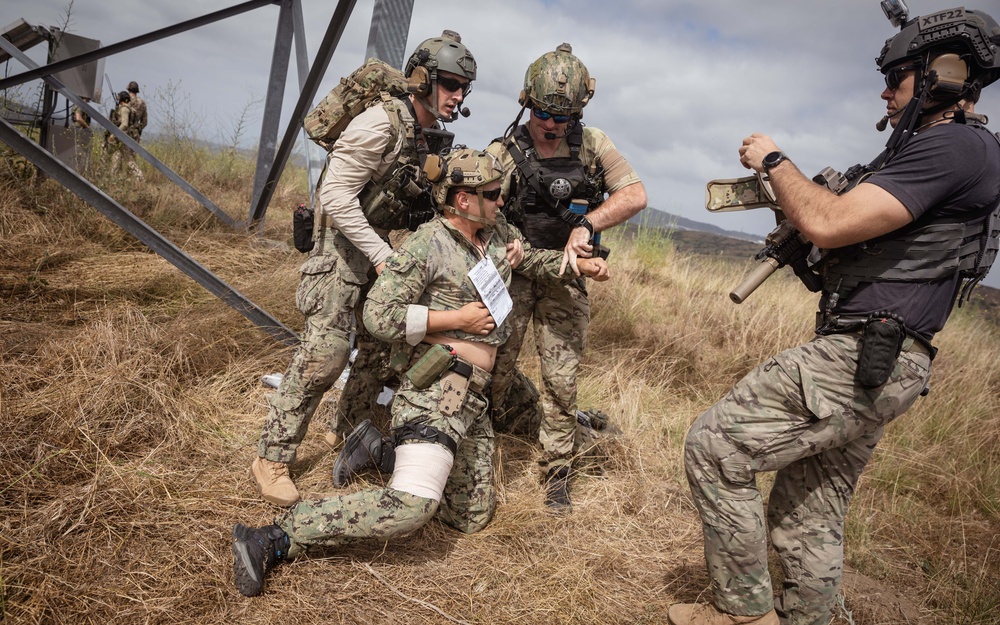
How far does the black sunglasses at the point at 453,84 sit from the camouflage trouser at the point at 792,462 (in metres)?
2.25

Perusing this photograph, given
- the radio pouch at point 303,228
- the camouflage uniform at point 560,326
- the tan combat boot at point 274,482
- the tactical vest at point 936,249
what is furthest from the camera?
the camouflage uniform at point 560,326

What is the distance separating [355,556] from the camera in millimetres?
2924

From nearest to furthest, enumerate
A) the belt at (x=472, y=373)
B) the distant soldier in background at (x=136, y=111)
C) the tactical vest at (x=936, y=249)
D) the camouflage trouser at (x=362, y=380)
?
the tactical vest at (x=936, y=249) < the belt at (x=472, y=373) < the camouflage trouser at (x=362, y=380) < the distant soldier in background at (x=136, y=111)

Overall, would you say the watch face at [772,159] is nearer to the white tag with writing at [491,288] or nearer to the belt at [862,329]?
the belt at [862,329]

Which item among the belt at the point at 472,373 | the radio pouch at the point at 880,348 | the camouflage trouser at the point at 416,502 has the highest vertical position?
the radio pouch at the point at 880,348

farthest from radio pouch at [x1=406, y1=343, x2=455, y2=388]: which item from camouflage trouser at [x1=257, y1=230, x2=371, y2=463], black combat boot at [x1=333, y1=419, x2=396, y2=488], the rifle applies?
the rifle

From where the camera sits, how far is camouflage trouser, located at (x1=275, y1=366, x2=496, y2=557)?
2.74 meters

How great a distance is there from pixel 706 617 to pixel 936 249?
181 cm

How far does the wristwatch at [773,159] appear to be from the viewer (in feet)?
8.12

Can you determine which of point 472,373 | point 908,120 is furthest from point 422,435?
point 908,120

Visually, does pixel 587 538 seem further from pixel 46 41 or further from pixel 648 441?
pixel 46 41

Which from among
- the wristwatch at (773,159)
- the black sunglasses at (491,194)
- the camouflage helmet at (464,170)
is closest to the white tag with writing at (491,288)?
the black sunglasses at (491,194)

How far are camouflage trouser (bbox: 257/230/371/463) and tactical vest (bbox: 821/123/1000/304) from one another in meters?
2.54

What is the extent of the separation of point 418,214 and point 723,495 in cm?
229
